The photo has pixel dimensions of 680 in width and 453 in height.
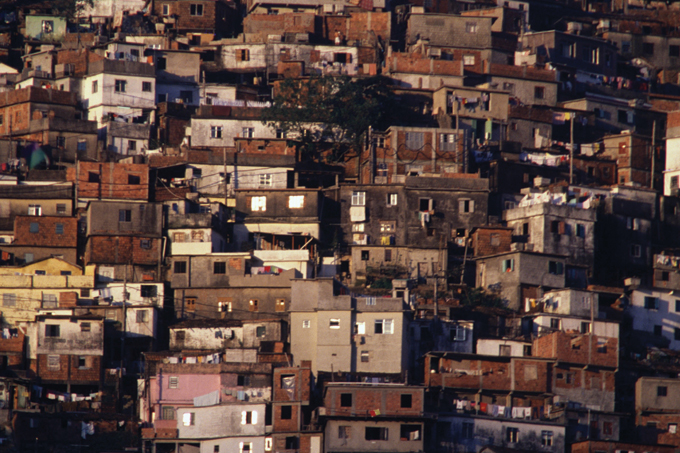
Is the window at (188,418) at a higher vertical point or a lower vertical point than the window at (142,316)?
lower

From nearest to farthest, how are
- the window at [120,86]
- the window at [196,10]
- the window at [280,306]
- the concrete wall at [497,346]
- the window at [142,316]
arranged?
the concrete wall at [497,346]
the window at [142,316]
the window at [280,306]
the window at [120,86]
the window at [196,10]

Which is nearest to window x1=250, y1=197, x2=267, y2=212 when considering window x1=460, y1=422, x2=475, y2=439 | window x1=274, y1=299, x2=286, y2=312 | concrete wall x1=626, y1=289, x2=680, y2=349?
window x1=274, y1=299, x2=286, y2=312

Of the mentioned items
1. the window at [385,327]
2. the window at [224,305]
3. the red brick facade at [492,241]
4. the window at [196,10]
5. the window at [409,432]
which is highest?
the window at [196,10]

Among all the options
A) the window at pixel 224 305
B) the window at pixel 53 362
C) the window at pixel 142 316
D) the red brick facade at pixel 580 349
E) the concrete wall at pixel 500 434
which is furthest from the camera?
the window at pixel 224 305

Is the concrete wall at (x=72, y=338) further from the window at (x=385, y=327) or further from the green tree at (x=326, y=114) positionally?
the green tree at (x=326, y=114)

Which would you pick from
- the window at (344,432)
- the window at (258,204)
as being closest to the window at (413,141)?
the window at (258,204)

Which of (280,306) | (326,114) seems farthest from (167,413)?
(326,114)

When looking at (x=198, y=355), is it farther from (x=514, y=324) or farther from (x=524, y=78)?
(x=524, y=78)
